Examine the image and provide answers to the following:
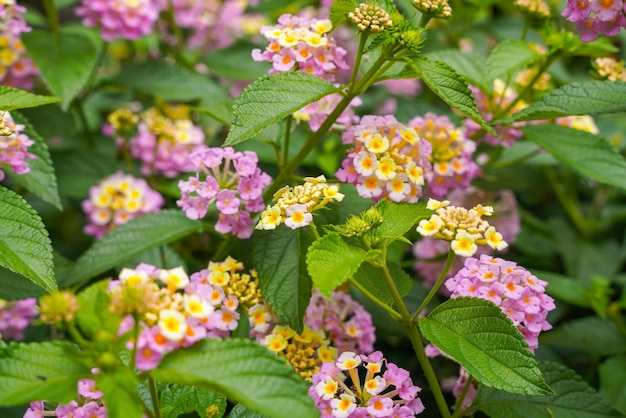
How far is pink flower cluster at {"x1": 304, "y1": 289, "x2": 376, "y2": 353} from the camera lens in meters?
1.30

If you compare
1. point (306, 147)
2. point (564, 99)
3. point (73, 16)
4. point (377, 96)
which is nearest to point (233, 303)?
point (306, 147)

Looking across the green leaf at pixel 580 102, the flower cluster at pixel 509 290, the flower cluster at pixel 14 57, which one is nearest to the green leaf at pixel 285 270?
the flower cluster at pixel 509 290

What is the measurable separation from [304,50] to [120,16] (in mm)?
889

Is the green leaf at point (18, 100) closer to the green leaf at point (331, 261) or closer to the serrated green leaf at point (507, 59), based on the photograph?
the green leaf at point (331, 261)

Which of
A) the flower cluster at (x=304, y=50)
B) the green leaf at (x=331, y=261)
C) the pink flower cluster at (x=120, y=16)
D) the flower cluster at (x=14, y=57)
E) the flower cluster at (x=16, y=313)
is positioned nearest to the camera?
the green leaf at (x=331, y=261)

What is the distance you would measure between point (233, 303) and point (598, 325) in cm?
100

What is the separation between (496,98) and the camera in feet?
5.69

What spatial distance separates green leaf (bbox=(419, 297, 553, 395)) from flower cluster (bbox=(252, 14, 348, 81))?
1.65 feet

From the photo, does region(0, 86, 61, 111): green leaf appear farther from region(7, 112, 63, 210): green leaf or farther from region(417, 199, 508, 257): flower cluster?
region(417, 199, 508, 257): flower cluster

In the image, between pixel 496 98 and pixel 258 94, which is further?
pixel 496 98

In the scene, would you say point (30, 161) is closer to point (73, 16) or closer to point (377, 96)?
point (377, 96)

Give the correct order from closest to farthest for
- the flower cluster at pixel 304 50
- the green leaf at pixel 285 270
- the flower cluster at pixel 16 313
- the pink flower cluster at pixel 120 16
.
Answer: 1. the green leaf at pixel 285 270
2. the flower cluster at pixel 304 50
3. the flower cluster at pixel 16 313
4. the pink flower cluster at pixel 120 16

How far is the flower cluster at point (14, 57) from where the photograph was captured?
1641 mm

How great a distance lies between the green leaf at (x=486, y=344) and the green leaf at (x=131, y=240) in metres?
0.56
